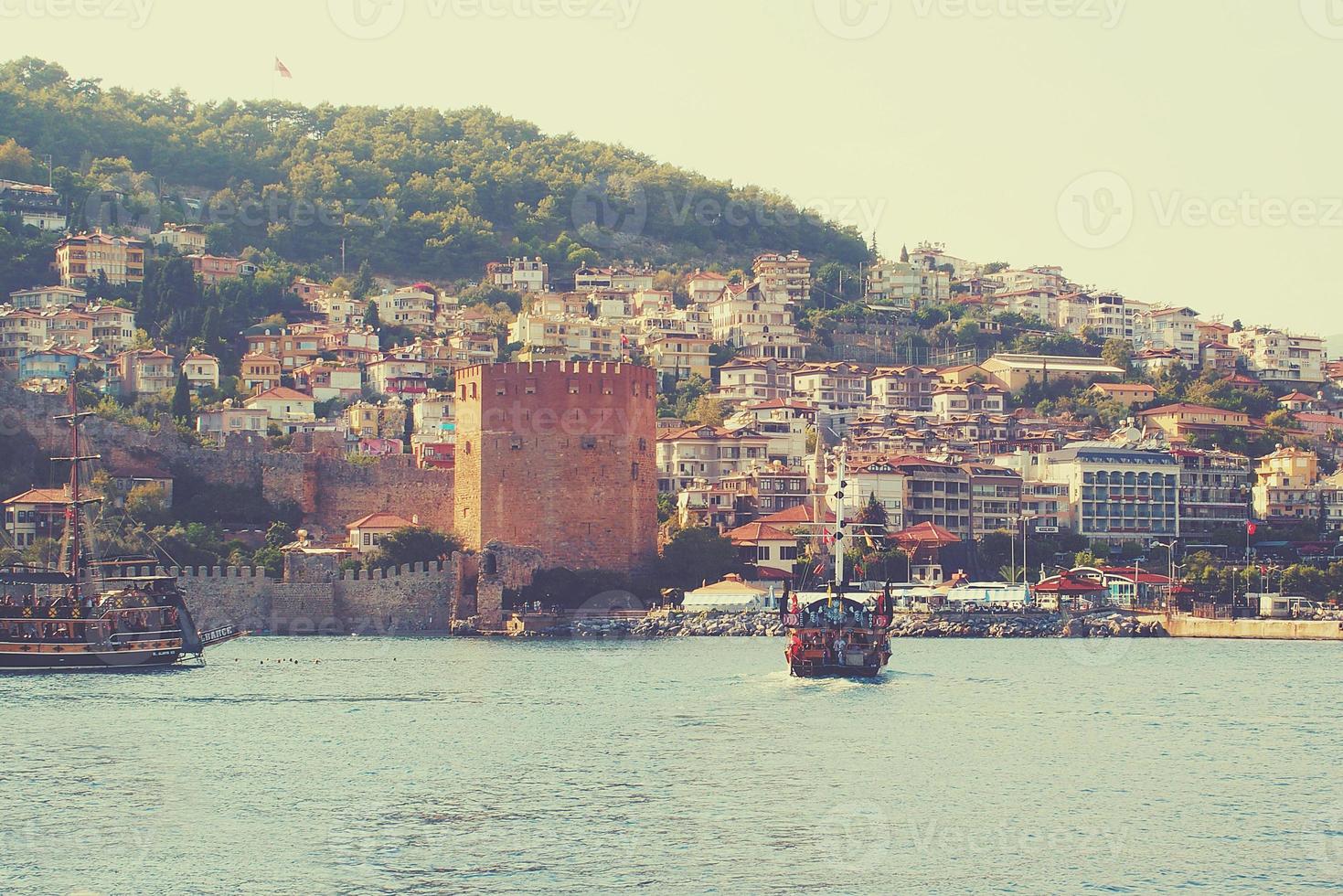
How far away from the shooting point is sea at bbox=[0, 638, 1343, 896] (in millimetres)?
19250

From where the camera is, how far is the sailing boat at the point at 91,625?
126 ft

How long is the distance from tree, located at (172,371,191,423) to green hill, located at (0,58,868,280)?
99.8 feet

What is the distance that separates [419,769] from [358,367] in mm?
58171

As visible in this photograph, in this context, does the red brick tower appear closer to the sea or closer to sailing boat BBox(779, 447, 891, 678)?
the sea

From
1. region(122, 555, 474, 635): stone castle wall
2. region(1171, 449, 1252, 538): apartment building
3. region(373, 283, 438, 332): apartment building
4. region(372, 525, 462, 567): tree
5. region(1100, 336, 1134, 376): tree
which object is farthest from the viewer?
region(373, 283, 438, 332): apartment building

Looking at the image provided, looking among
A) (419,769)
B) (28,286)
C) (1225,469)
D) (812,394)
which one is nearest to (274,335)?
(28,286)

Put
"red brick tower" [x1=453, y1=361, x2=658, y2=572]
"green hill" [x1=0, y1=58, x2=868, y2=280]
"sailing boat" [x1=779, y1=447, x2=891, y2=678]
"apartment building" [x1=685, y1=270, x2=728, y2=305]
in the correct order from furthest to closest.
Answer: "green hill" [x1=0, y1=58, x2=868, y2=280] → "apartment building" [x1=685, y1=270, x2=728, y2=305] → "red brick tower" [x1=453, y1=361, x2=658, y2=572] → "sailing boat" [x1=779, y1=447, x2=891, y2=678]

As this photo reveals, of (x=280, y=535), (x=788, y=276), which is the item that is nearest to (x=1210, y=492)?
(x=280, y=535)

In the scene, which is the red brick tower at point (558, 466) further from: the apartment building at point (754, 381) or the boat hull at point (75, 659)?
the apartment building at point (754, 381)

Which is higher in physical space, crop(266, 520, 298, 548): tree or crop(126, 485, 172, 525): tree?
crop(126, 485, 172, 525): tree

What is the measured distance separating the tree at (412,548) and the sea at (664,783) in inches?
473

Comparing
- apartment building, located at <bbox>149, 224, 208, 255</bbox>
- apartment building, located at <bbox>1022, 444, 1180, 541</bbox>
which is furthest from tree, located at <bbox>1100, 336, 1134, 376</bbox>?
apartment building, located at <bbox>149, 224, 208, 255</bbox>

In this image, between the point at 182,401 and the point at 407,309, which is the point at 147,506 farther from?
the point at 407,309

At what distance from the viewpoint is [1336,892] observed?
18547 millimetres
